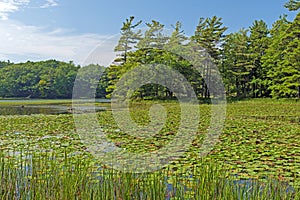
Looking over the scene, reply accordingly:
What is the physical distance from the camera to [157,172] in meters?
2.68

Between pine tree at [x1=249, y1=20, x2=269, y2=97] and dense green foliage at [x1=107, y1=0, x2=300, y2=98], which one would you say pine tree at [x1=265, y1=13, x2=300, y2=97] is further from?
pine tree at [x1=249, y1=20, x2=269, y2=97]

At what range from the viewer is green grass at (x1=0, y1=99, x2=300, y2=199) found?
6.83 ft

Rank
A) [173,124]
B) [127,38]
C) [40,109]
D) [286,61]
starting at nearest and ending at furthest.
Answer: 1. [173,124]
2. [40,109]
3. [286,61]
4. [127,38]

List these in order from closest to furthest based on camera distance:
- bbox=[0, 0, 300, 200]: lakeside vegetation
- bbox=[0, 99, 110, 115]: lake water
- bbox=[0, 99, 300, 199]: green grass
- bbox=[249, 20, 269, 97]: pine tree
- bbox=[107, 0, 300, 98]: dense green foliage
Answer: bbox=[0, 99, 300, 199]: green grass < bbox=[0, 0, 300, 200]: lakeside vegetation < bbox=[0, 99, 110, 115]: lake water < bbox=[107, 0, 300, 98]: dense green foliage < bbox=[249, 20, 269, 97]: pine tree

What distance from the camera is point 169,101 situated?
18.9 meters

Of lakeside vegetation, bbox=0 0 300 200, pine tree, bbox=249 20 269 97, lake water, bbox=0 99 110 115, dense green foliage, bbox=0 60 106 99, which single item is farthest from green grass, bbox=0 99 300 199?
dense green foliage, bbox=0 60 106 99

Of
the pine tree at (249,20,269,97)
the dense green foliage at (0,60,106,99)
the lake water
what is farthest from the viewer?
the dense green foliage at (0,60,106,99)

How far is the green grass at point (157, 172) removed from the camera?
82.0 inches

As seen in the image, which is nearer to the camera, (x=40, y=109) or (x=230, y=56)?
(x=40, y=109)

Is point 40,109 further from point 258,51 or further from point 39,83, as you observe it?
point 39,83

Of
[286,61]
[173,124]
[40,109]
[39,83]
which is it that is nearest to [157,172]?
[173,124]

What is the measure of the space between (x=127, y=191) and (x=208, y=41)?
19.9 m

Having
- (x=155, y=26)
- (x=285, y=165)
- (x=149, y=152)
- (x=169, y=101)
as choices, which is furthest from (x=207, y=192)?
(x=155, y=26)

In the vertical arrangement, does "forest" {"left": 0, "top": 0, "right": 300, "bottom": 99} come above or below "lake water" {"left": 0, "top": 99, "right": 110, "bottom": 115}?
above
